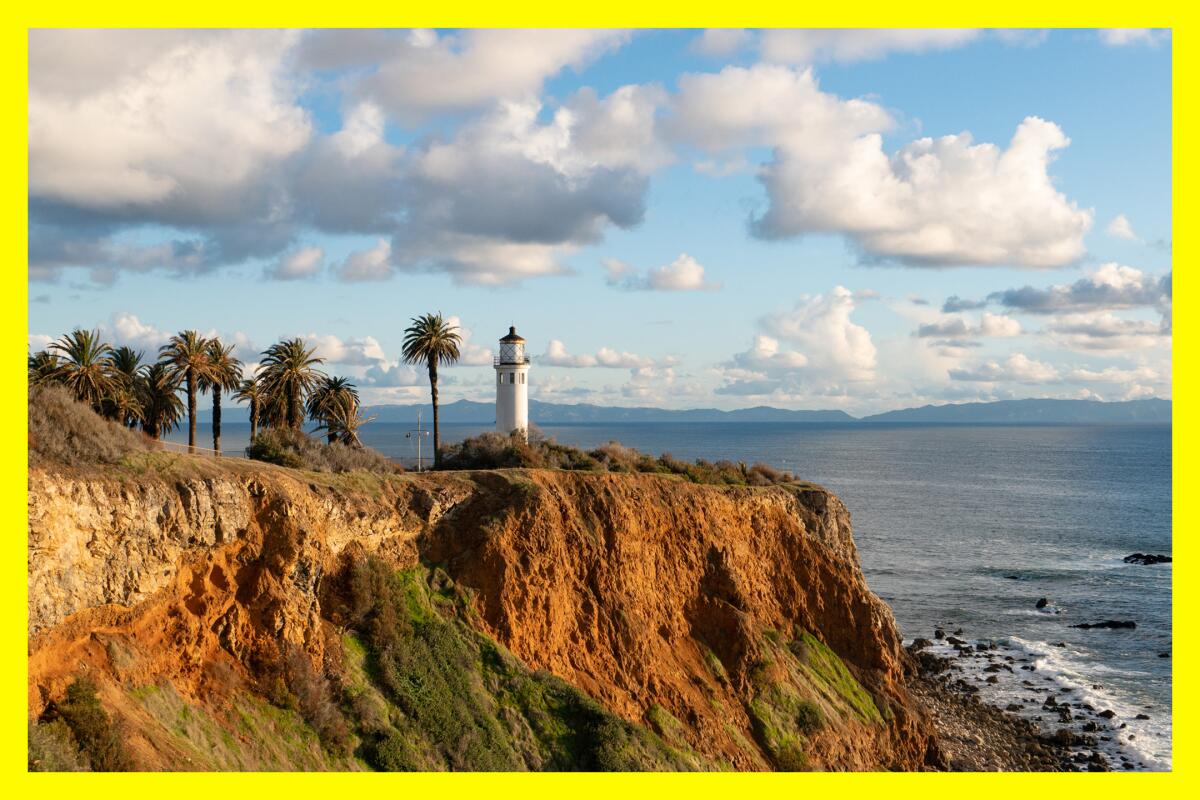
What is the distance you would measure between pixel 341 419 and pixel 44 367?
49.1ft

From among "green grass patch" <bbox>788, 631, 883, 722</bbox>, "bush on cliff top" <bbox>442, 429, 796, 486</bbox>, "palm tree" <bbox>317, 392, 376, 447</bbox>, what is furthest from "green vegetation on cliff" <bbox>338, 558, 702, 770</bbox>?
"palm tree" <bbox>317, 392, 376, 447</bbox>

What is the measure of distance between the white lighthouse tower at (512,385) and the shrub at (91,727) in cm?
3597

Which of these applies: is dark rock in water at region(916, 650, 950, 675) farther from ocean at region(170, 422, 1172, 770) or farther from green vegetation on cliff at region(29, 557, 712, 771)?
green vegetation on cliff at region(29, 557, 712, 771)

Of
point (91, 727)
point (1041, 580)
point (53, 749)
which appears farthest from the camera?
point (1041, 580)

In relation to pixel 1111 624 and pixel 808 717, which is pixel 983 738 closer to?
pixel 808 717

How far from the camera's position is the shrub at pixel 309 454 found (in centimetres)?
3875

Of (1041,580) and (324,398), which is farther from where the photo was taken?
(1041,580)

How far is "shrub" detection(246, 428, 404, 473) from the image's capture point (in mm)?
38750

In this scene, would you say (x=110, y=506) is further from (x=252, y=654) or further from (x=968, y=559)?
(x=968, y=559)

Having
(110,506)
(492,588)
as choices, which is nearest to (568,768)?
(492,588)

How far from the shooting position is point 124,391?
45.9 m

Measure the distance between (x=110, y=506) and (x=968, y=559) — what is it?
71.1 meters

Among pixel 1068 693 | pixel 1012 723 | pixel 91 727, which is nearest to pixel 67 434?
pixel 91 727

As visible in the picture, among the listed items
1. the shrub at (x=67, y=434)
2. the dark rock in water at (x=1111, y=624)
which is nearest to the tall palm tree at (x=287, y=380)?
the shrub at (x=67, y=434)
